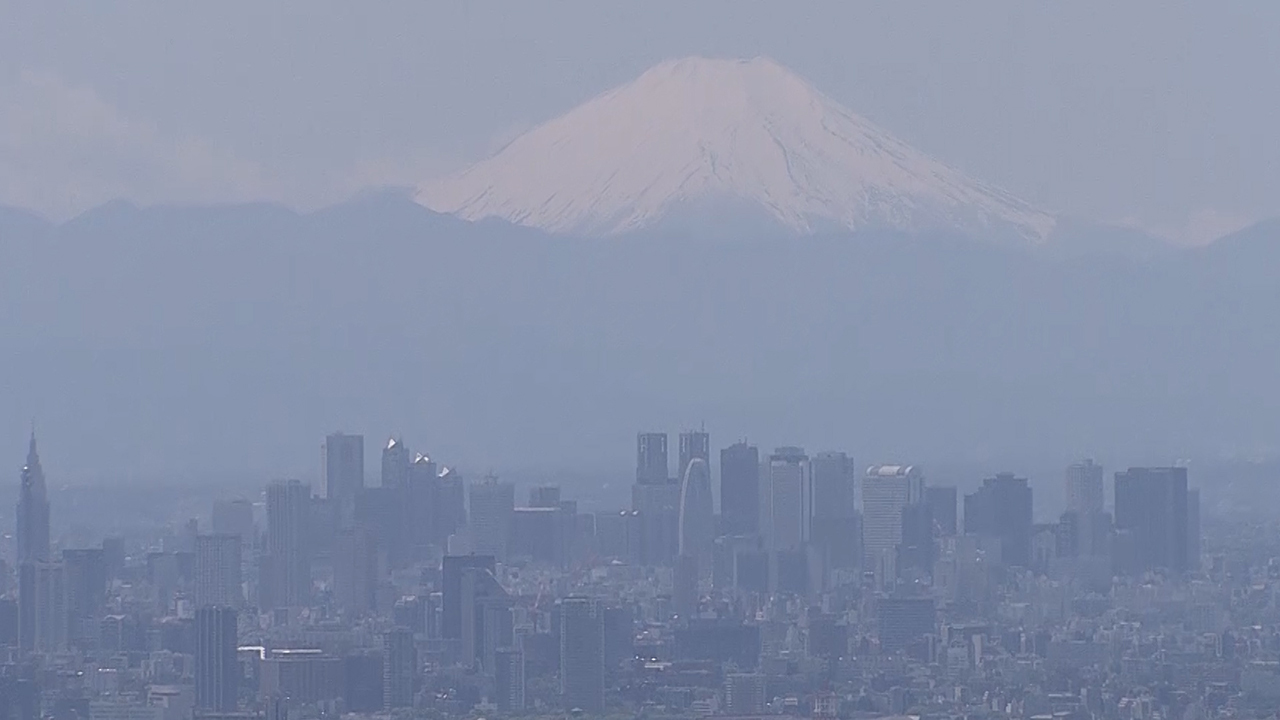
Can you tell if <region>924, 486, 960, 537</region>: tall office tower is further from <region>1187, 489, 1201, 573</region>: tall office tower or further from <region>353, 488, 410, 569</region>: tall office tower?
<region>353, 488, 410, 569</region>: tall office tower

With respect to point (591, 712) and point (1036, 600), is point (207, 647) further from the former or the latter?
point (1036, 600)

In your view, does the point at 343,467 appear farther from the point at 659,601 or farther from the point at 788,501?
the point at 659,601

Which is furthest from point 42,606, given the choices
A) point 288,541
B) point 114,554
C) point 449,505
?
point 449,505

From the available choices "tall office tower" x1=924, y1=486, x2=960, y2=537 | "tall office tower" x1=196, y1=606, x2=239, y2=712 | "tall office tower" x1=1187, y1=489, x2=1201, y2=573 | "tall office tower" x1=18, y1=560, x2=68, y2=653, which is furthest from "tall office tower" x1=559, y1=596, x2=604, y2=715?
"tall office tower" x1=1187, y1=489, x2=1201, y2=573

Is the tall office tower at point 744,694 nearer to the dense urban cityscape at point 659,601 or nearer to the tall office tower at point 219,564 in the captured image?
the dense urban cityscape at point 659,601

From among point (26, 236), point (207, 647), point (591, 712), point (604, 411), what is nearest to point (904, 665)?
point (591, 712)

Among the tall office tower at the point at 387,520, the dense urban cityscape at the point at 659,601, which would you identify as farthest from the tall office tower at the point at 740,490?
the tall office tower at the point at 387,520
